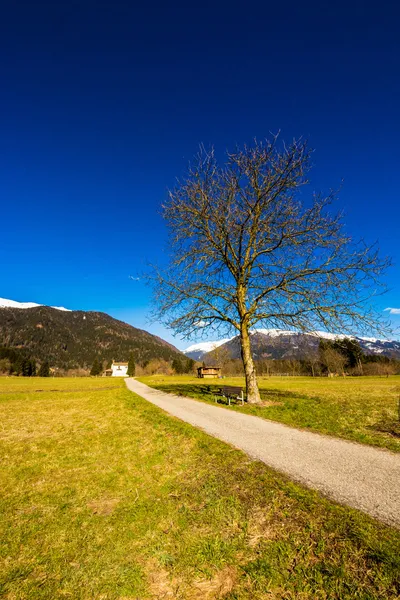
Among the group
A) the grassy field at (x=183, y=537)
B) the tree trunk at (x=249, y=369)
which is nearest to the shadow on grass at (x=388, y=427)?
the grassy field at (x=183, y=537)

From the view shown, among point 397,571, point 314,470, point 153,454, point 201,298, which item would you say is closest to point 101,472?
point 153,454

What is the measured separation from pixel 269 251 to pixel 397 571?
13.9 metres

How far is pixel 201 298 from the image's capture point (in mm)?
15523

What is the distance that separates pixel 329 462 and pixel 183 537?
3.91 metres

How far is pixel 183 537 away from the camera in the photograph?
11.5 feet

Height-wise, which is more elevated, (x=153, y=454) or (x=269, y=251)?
(x=269, y=251)

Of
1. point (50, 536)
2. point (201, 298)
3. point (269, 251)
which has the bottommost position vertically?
point (50, 536)

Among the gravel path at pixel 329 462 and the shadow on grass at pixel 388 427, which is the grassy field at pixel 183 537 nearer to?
the gravel path at pixel 329 462

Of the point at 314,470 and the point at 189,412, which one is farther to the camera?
the point at 189,412

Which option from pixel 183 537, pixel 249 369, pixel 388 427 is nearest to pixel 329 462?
pixel 183 537

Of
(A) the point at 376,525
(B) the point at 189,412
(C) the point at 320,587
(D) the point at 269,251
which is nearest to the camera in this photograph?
(C) the point at 320,587

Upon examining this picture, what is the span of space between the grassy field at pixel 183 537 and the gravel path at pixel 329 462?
18.4 inches

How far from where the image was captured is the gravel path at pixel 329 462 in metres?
4.25

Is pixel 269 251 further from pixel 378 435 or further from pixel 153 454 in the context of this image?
pixel 153 454
